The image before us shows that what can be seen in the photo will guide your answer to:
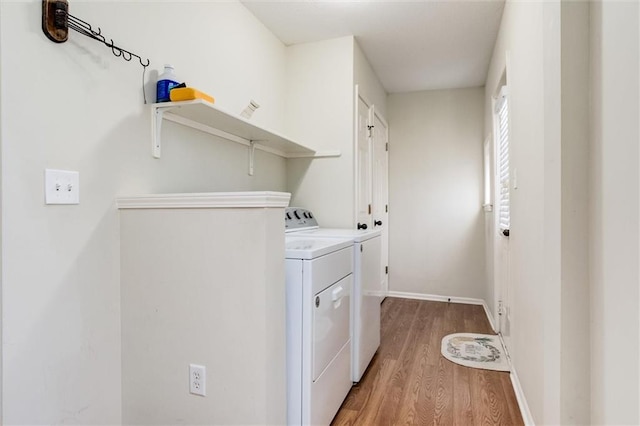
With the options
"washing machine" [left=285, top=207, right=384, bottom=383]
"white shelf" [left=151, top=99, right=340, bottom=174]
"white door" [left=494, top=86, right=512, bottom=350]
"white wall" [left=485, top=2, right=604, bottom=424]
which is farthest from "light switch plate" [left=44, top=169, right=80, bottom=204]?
"white door" [left=494, top=86, right=512, bottom=350]

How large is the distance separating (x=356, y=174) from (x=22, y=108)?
6.99 feet

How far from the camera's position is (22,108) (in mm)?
1100

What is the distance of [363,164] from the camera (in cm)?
318

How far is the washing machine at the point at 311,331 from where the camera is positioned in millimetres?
1460

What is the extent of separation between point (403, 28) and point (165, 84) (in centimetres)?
195

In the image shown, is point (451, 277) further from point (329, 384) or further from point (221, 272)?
point (221, 272)

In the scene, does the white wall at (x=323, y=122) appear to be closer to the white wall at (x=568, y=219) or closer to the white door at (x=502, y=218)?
the white door at (x=502, y=218)

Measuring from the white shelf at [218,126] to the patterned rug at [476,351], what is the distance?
1718mm

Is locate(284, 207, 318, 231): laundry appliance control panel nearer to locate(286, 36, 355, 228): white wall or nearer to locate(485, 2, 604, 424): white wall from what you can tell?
locate(286, 36, 355, 228): white wall

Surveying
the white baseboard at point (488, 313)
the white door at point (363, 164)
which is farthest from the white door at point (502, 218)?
the white door at point (363, 164)

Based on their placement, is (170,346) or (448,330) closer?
(170,346)

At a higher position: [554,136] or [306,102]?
[306,102]

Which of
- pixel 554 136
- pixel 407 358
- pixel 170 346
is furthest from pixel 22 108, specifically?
pixel 407 358

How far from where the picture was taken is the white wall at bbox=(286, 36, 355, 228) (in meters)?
2.84
